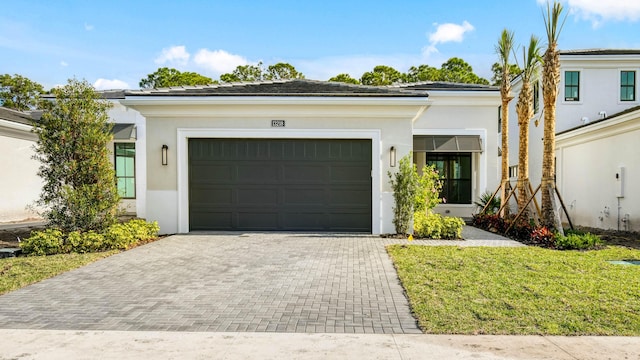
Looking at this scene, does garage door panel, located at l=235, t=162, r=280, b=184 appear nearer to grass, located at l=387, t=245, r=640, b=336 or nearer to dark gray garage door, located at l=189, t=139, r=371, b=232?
dark gray garage door, located at l=189, t=139, r=371, b=232

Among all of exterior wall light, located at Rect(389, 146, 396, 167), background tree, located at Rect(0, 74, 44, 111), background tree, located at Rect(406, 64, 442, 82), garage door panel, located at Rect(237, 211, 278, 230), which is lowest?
garage door panel, located at Rect(237, 211, 278, 230)

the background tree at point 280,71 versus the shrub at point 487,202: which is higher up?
the background tree at point 280,71

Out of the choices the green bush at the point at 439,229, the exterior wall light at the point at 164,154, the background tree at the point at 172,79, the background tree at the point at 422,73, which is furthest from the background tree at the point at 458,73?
the exterior wall light at the point at 164,154

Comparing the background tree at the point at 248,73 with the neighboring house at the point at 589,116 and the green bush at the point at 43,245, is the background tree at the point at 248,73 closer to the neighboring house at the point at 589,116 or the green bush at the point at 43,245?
the neighboring house at the point at 589,116

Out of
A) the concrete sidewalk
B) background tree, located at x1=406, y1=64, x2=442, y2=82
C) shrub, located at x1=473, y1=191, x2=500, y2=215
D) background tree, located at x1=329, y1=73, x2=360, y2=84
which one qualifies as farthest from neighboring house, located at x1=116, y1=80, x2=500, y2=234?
background tree, located at x1=406, y1=64, x2=442, y2=82

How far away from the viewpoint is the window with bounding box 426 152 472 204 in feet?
60.2

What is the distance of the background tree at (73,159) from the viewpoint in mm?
9492

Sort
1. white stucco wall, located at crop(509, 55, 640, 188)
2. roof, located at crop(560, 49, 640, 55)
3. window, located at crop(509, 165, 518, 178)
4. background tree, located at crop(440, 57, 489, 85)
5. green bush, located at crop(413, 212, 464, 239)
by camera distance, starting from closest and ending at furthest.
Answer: green bush, located at crop(413, 212, 464, 239)
roof, located at crop(560, 49, 640, 55)
white stucco wall, located at crop(509, 55, 640, 188)
window, located at crop(509, 165, 518, 178)
background tree, located at crop(440, 57, 489, 85)

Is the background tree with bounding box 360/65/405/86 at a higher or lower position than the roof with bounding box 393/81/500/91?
higher

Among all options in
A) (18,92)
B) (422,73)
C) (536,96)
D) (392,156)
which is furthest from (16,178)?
(422,73)

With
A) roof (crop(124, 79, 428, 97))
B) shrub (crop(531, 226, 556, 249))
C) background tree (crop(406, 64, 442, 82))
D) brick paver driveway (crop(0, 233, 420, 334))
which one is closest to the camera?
brick paver driveway (crop(0, 233, 420, 334))

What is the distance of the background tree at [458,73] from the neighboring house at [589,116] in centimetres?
1978

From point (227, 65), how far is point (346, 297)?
37319 millimetres

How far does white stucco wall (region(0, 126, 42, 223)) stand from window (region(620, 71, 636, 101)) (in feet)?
72.6
